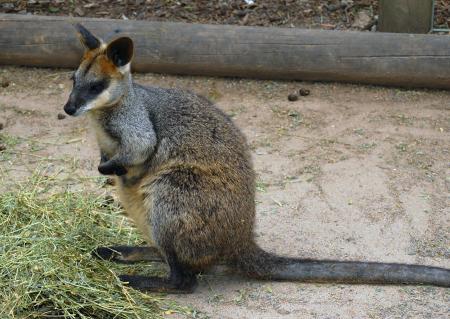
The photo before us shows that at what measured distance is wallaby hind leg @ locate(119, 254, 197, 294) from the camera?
4.97 metres

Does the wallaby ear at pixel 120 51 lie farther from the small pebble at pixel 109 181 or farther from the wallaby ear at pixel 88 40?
the small pebble at pixel 109 181

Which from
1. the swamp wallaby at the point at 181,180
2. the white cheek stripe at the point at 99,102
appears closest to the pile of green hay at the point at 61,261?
the swamp wallaby at the point at 181,180

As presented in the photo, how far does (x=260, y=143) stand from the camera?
7.07m

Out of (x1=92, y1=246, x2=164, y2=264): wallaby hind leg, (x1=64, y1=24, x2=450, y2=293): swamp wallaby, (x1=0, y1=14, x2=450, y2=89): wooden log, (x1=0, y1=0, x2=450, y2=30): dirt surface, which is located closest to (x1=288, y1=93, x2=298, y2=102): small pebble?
(x1=0, y1=14, x2=450, y2=89): wooden log

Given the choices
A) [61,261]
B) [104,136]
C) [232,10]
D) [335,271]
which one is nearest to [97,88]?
[104,136]

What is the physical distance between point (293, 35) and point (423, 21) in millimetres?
1385

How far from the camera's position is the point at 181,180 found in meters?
5.00

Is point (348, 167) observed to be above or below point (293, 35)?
below

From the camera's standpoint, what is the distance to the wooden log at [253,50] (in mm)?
7734

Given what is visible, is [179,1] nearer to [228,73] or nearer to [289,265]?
[228,73]

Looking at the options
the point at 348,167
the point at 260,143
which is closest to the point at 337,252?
the point at 348,167

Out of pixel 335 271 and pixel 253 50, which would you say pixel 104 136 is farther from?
pixel 253 50

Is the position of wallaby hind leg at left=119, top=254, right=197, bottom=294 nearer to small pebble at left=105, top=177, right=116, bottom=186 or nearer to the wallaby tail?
the wallaby tail

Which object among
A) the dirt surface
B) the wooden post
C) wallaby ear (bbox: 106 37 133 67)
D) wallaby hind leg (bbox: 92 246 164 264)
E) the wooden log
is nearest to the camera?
wallaby ear (bbox: 106 37 133 67)
